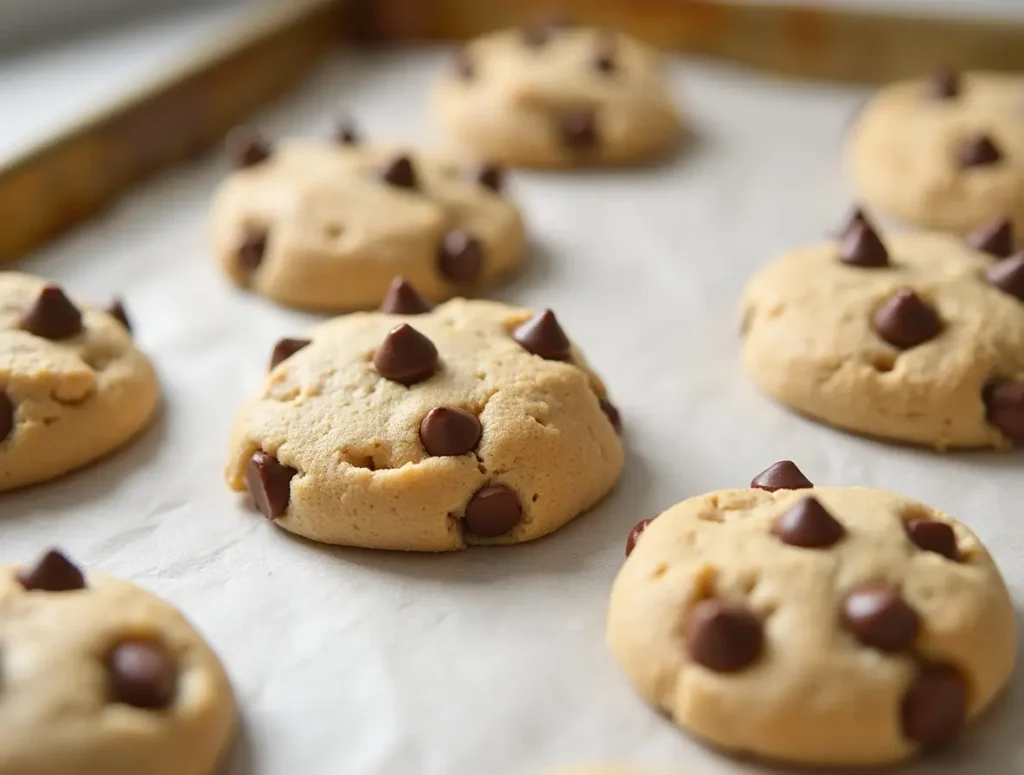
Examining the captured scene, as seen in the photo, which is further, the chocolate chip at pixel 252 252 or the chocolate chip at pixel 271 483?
the chocolate chip at pixel 252 252

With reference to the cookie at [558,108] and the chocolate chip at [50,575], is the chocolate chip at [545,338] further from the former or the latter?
the cookie at [558,108]

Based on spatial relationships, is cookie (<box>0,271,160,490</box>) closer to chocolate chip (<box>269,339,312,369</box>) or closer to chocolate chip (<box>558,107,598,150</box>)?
chocolate chip (<box>269,339,312,369</box>)

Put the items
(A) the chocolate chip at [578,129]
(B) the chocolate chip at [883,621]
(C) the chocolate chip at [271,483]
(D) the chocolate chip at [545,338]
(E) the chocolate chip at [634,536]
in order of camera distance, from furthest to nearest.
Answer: (A) the chocolate chip at [578,129] → (D) the chocolate chip at [545,338] → (C) the chocolate chip at [271,483] → (E) the chocolate chip at [634,536] → (B) the chocolate chip at [883,621]

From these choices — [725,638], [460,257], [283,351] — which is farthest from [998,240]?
[283,351]

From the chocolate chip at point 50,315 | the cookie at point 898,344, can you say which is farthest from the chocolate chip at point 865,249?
the chocolate chip at point 50,315

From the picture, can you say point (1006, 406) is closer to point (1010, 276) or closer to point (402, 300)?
point (1010, 276)

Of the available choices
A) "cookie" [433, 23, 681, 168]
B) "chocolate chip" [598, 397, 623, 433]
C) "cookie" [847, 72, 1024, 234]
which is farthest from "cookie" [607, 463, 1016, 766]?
"cookie" [433, 23, 681, 168]

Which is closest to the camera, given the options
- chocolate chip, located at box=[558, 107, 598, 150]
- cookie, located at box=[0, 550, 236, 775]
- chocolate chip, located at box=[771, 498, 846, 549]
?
cookie, located at box=[0, 550, 236, 775]
